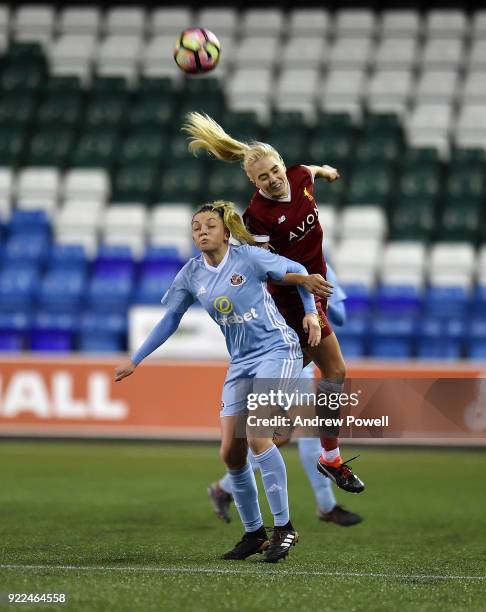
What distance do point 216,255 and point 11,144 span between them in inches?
426

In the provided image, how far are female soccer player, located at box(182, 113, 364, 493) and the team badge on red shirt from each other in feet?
1.47

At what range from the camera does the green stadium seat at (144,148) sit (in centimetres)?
1556

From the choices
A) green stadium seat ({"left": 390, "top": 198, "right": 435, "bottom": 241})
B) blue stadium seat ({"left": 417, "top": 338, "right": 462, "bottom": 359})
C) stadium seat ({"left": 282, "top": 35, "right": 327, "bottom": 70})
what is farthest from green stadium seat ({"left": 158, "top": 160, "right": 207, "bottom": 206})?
blue stadium seat ({"left": 417, "top": 338, "right": 462, "bottom": 359})

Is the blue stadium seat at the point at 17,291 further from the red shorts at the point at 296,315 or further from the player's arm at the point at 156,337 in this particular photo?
the player's arm at the point at 156,337

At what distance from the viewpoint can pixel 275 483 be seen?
5.52m

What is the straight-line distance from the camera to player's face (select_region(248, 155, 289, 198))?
585 centimetres

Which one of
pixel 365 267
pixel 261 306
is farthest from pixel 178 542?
pixel 365 267

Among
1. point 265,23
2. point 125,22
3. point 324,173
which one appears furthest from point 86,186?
point 324,173

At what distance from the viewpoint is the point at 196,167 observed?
15.4 meters

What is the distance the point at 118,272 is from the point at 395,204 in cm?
366

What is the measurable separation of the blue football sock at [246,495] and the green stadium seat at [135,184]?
980 cm

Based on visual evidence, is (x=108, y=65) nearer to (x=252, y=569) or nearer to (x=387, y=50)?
(x=387, y=50)

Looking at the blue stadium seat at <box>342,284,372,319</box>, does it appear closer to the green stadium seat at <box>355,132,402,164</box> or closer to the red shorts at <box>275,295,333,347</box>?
the green stadium seat at <box>355,132,402,164</box>

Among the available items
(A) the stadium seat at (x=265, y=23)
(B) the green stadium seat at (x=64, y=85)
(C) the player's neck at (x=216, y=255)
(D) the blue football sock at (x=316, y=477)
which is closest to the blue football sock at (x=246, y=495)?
(C) the player's neck at (x=216, y=255)
